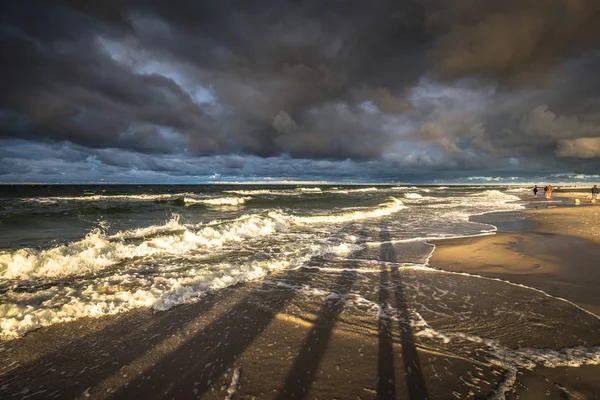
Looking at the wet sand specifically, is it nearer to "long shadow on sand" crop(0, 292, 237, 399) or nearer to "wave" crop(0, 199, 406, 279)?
"long shadow on sand" crop(0, 292, 237, 399)

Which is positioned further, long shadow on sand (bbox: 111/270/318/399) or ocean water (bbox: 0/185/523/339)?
ocean water (bbox: 0/185/523/339)

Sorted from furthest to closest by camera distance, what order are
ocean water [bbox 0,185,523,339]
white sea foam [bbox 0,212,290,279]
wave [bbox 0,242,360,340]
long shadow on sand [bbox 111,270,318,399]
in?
white sea foam [bbox 0,212,290,279] < ocean water [bbox 0,185,523,339] < wave [bbox 0,242,360,340] < long shadow on sand [bbox 111,270,318,399]

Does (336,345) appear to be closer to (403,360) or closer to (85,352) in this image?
(403,360)

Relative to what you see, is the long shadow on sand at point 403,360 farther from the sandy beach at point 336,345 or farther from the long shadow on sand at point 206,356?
the long shadow on sand at point 206,356

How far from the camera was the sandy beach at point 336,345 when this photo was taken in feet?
10.7

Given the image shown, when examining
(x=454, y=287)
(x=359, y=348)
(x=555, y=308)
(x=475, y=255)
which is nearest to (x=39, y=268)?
(x=359, y=348)

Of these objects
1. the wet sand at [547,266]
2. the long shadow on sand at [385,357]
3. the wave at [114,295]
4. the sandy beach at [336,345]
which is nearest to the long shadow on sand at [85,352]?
the sandy beach at [336,345]

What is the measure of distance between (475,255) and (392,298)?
534 centimetres

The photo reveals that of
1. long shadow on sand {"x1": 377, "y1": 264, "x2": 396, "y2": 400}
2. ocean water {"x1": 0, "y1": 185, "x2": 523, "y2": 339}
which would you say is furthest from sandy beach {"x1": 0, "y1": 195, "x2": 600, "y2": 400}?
ocean water {"x1": 0, "y1": 185, "x2": 523, "y2": 339}

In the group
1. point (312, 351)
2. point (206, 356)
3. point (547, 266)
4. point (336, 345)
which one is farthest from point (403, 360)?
point (547, 266)

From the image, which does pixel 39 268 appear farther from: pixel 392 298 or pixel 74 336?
pixel 392 298

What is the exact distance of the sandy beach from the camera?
326 cm

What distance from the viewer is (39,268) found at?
25.2 ft

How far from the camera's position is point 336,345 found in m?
4.09
